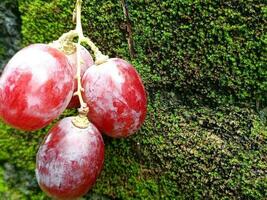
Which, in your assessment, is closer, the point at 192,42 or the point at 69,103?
the point at 69,103

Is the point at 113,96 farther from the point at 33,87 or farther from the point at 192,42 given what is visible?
the point at 192,42

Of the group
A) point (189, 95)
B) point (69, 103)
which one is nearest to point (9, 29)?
point (69, 103)

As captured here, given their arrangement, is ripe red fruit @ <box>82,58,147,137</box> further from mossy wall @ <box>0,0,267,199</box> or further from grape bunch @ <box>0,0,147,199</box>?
mossy wall @ <box>0,0,267,199</box>

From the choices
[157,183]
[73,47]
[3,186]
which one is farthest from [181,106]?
[3,186]

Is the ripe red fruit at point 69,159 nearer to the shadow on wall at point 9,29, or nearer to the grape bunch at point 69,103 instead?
the grape bunch at point 69,103

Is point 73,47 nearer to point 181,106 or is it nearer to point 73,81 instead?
point 73,81

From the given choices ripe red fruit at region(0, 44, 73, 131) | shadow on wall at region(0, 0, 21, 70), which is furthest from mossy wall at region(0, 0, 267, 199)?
ripe red fruit at region(0, 44, 73, 131)

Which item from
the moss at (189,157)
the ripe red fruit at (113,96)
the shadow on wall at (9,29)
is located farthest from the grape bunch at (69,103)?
the shadow on wall at (9,29)
